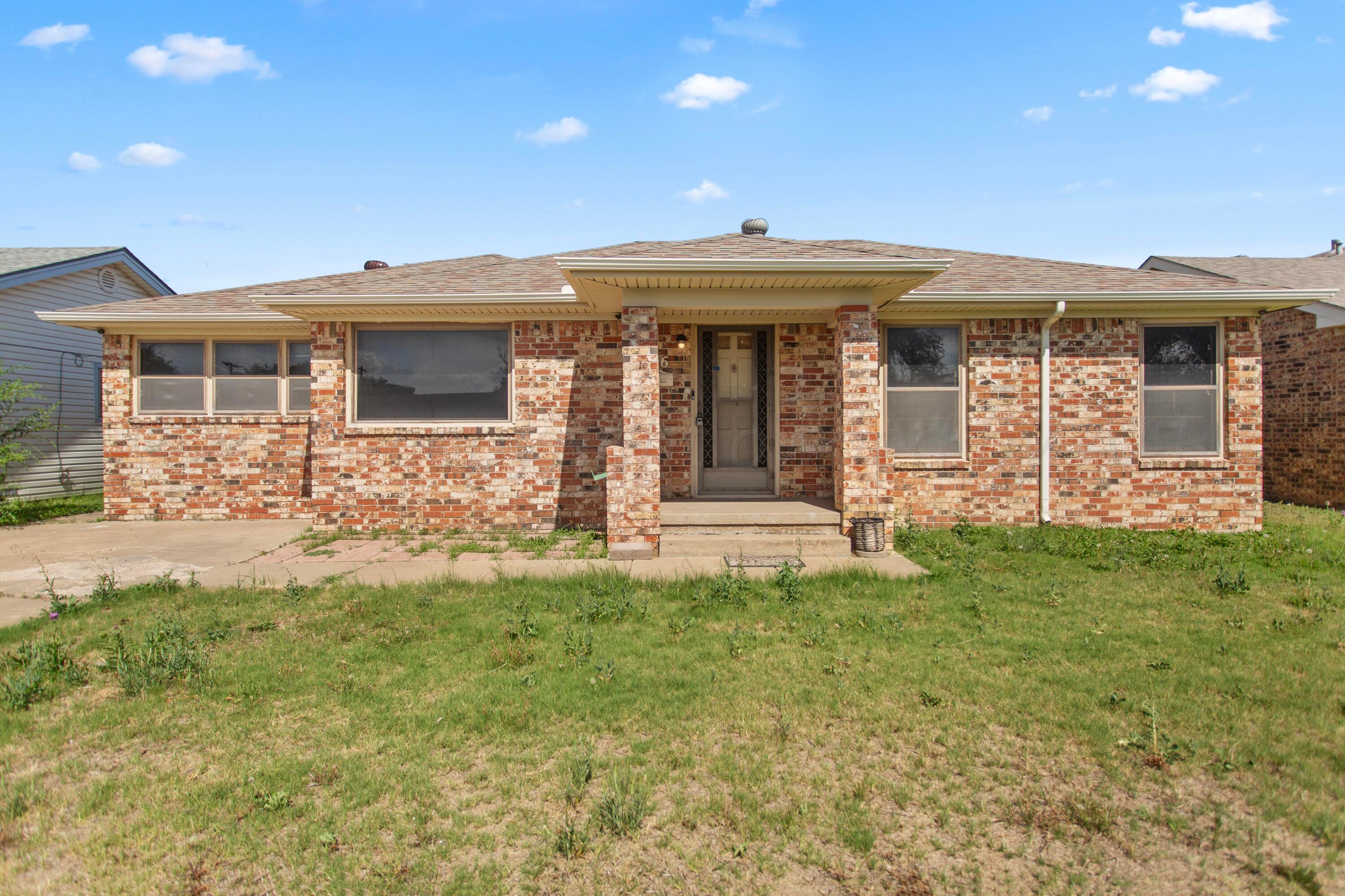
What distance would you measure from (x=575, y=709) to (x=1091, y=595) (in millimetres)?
4405

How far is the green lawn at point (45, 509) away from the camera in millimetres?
10094

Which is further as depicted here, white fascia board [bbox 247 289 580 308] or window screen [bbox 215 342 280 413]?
window screen [bbox 215 342 280 413]

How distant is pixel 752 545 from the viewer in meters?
7.28

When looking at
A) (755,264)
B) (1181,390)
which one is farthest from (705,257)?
(1181,390)

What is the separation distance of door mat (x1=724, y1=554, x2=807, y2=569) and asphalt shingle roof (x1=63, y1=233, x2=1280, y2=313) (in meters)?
3.06

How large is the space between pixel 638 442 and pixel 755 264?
2206mm

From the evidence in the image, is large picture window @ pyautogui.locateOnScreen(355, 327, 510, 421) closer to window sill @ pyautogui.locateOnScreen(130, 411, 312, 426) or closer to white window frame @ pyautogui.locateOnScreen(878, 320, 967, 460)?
window sill @ pyautogui.locateOnScreen(130, 411, 312, 426)

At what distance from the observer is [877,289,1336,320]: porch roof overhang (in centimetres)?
809

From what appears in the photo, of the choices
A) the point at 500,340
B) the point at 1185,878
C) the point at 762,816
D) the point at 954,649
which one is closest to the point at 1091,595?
the point at 954,649

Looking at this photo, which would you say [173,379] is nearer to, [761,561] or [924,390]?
[761,561]

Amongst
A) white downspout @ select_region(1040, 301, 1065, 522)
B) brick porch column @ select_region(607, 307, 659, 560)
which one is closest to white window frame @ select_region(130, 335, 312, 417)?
brick porch column @ select_region(607, 307, 659, 560)

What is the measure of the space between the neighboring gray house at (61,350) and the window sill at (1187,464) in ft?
56.9

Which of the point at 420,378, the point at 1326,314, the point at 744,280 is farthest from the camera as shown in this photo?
the point at 1326,314

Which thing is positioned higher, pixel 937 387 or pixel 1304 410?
pixel 937 387
